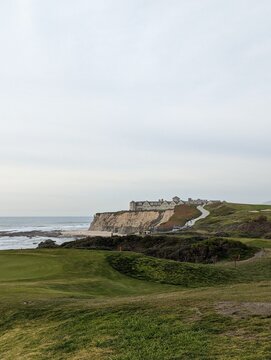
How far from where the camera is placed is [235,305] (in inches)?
445

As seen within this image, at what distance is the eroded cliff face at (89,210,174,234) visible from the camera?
111938mm

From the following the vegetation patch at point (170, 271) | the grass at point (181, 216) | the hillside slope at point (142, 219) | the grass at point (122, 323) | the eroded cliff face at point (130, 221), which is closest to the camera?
the grass at point (122, 323)

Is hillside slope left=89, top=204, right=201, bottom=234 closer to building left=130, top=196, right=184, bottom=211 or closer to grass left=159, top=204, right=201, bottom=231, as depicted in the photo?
grass left=159, top=204, right=201, bottom=231

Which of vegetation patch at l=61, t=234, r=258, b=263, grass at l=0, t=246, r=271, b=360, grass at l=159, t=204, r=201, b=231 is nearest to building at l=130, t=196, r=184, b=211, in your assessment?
grass at l=159, t=204, r=201, b=231

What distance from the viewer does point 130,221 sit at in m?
122

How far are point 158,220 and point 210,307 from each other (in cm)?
10194

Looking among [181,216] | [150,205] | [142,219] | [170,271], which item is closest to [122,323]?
[170,271]

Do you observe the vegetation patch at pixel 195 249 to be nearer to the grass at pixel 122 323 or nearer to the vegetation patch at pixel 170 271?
the vegetation patch at pixel 170 271

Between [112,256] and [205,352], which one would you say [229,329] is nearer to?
[205,352]

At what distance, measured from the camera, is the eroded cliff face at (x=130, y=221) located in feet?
367

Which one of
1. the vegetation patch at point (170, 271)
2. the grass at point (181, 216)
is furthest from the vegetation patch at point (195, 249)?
the grass at point (181, 216)

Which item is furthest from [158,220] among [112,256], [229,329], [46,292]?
[229,329]

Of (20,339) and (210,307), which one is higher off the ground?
(210,307)

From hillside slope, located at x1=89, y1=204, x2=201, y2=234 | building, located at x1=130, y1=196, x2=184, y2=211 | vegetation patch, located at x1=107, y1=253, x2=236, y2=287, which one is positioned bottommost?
vegetation patch, located at x1=107, y1=253, x2=236, y2=287
